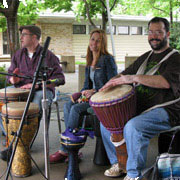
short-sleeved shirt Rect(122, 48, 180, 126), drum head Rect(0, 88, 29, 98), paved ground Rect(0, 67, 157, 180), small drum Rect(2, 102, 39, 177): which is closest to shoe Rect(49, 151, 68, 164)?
paved ground Rect(0, 67, 157, 180)

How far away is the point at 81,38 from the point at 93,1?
10.5m

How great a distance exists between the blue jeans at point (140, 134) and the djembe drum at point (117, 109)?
0.11 m

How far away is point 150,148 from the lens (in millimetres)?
3893

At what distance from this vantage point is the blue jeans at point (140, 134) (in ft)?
8.42

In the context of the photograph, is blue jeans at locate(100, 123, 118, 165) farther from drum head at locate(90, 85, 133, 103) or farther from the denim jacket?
the denim jacket

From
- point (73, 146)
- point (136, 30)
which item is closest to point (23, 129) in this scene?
point (73, 146)

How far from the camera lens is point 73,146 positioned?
116 inches

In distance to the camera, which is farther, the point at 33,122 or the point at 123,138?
the point at 33,122

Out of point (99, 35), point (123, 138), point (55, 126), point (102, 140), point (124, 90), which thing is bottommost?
point (55, 126)

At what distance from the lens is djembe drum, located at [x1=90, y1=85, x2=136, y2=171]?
2629 mm

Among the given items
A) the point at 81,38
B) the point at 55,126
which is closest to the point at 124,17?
the point at 81,38

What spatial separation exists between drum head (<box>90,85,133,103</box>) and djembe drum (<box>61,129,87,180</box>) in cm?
47

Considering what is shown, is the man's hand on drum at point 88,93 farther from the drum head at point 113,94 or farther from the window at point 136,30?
the window at point 136,30

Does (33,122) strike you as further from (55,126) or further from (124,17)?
(124,17)
